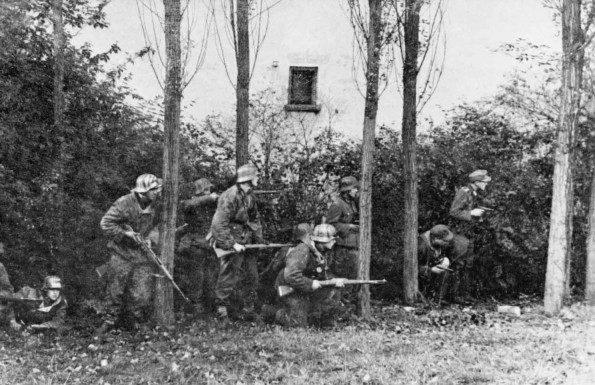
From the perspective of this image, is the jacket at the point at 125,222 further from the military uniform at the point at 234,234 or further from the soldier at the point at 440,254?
the soldier at the point at 440,254

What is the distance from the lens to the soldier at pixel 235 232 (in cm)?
965

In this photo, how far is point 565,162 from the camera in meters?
10.6

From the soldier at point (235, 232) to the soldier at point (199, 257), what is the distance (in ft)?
1.62

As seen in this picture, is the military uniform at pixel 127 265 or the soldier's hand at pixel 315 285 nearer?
the military uniform at pixel 127 265

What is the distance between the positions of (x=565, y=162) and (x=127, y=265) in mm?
6500

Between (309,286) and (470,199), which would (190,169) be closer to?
(309,286)

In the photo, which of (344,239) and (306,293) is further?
(344,239)

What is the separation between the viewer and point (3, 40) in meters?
10.4

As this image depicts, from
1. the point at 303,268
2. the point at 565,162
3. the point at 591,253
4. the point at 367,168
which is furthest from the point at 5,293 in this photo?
the point at 591,253

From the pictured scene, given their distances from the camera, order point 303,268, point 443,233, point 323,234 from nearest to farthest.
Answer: point 303,268 → point 323,234 → point 443,233

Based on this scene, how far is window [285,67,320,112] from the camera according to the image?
16.8m

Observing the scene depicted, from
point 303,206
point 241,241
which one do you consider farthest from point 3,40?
point 303,206

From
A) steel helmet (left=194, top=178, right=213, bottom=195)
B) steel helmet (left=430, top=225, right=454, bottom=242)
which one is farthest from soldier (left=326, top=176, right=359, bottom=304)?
steel helmet (left=194, top=178, right=213, bottom=195)

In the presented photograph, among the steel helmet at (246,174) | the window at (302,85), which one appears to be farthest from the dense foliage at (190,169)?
the window at (302,85)
